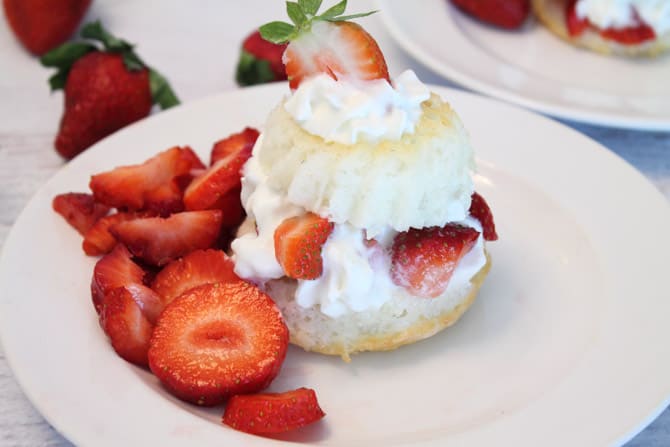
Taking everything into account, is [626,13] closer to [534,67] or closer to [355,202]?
[534,67]

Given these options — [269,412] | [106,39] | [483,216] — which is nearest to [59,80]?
[106,39]

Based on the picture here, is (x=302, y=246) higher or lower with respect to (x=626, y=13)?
higher

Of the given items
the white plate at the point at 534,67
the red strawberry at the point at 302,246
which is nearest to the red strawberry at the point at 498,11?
the white plate at the point at 534,67

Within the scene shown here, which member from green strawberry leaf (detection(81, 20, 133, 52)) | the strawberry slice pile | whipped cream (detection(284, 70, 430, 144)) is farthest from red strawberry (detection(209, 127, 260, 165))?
green strawberry leaf (detection(81, 20, 133, 52))

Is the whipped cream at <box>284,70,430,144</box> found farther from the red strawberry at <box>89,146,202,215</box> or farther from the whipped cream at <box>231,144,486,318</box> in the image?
the red strawberry at <box>89,146,202,215</box>

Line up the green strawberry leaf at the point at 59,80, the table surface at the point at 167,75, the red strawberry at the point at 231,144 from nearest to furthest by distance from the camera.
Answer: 1. the table surface at the point at 167,75
2. the red strawberry at the point at 231,144
3. the green strawberry leaf at the point at 59,80

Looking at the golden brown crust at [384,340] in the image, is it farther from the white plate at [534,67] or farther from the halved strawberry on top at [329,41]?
the white plate at [534,67]
